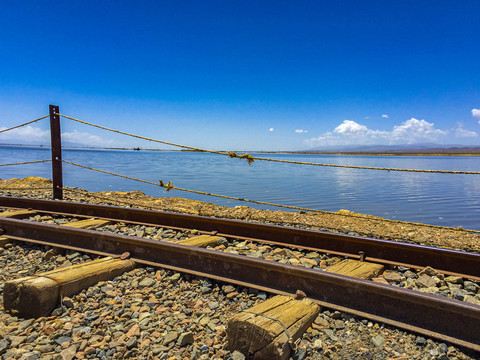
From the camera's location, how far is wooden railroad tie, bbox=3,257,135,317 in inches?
111

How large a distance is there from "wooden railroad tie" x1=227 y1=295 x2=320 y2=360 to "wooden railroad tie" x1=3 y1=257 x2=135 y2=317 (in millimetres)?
1607

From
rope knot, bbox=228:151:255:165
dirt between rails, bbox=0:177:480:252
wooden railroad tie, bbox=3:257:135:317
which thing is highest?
rope knot, bbox=228:151:255:165

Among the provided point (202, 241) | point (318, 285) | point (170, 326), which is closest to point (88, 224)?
point (202, 241)

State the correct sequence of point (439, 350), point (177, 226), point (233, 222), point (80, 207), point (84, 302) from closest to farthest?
1. point (439, 350)
2. point (84, 302)
3. point (233, 222)
4. point (177, 226)
5. point (80, 207)

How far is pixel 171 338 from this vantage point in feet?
8.39

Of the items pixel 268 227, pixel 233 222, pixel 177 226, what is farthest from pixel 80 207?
pixel 268 227

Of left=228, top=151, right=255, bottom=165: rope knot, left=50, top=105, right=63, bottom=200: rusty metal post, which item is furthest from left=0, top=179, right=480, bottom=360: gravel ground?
left=50, top=105, right=63, bottom=200: rusty metal post

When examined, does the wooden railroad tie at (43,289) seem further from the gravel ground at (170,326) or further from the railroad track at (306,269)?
the railroad track at (306,269)

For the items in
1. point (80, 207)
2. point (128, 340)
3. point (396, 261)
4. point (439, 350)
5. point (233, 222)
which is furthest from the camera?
point (80, 207)

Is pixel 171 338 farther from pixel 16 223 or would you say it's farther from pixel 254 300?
pixel 16 223

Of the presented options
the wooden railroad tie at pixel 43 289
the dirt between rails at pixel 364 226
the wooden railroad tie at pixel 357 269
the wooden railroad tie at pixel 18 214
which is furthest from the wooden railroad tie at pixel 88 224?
the wooden railroad tie at pixel 357 269

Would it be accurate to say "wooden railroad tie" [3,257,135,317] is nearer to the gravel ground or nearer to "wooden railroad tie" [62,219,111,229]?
the gravel ground

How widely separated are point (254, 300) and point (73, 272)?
1.74 metres

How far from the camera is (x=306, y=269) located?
3.09 m
